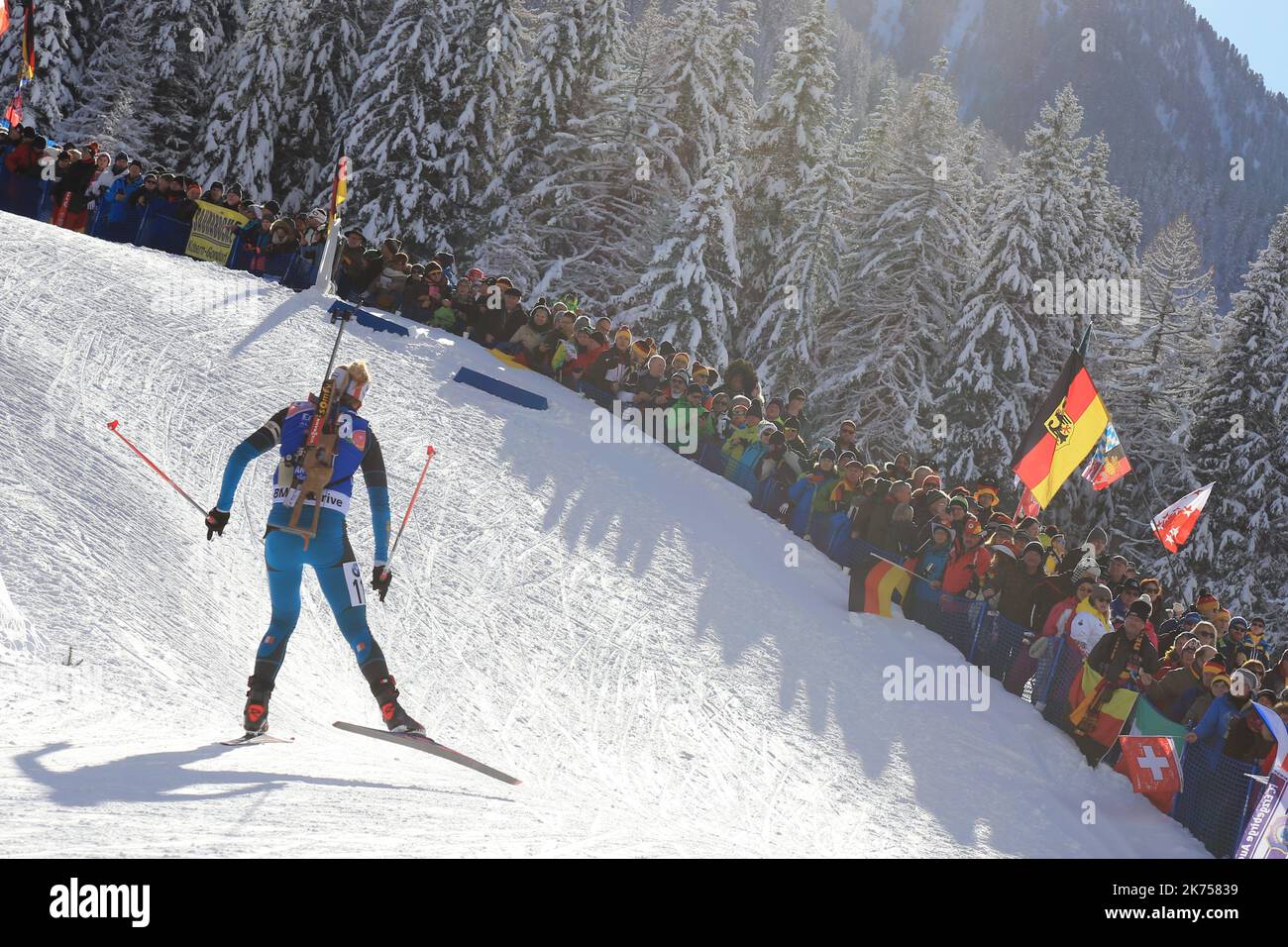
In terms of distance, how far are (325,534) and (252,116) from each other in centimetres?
3295

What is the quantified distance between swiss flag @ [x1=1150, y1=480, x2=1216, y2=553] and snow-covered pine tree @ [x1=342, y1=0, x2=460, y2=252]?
23.8 m

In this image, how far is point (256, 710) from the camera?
698 cm

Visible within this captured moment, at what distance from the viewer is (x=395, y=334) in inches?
771

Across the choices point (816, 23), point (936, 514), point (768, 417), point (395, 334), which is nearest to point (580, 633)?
point (936, 514)

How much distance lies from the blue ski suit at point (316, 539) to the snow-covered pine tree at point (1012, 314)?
2663cm

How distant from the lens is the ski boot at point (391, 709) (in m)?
7.45

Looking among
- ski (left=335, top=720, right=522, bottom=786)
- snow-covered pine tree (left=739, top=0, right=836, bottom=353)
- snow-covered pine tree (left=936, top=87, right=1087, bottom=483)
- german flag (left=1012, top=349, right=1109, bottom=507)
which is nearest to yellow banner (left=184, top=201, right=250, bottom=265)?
german flag (left=1012, top=349, right=1109, bottom=507)

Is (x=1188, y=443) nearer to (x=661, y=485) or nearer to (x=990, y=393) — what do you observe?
(x=990, y=393)

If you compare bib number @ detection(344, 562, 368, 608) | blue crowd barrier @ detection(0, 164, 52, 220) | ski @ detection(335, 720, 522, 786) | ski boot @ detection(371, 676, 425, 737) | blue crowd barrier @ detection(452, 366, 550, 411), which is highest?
blue crowd barrier @ detection(0, 164, 52, 220)

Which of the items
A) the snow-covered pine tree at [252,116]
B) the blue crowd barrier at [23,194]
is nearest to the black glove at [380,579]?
the blue crowd barrier at [23,194]

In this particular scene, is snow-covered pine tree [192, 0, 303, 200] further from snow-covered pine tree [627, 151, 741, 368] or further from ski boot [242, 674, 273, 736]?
ski boot [242, 674, 273, 736]

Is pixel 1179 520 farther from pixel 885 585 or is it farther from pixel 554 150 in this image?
pixel 554 150

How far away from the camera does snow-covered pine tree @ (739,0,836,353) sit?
113 feet
